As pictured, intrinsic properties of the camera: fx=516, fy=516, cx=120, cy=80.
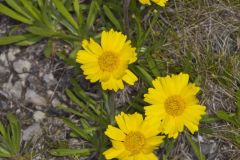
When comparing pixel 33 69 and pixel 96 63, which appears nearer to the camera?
pixel 96 63

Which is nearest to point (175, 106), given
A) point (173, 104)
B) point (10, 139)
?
point (173, 104)

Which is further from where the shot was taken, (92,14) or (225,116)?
(92,14)

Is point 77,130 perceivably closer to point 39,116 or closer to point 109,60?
point 39,116

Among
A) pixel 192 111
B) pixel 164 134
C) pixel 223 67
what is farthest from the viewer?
pixel 223 67

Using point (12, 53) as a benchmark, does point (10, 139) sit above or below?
below

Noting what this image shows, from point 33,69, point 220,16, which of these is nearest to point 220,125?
point 220,16

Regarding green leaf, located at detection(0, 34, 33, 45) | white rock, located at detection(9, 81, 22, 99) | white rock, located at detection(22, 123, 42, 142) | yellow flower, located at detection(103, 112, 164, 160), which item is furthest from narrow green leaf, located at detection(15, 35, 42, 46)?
yellow flower, located at detection(103, 112, 164, 160)

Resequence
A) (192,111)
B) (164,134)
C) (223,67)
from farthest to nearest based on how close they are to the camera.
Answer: (223,67)
(164,134)
(192,111)

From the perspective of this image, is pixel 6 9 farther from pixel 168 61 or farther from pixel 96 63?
pixel 168 61

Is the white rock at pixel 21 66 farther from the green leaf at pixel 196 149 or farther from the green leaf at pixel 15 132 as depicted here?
the green leaf at pixel 196 149
